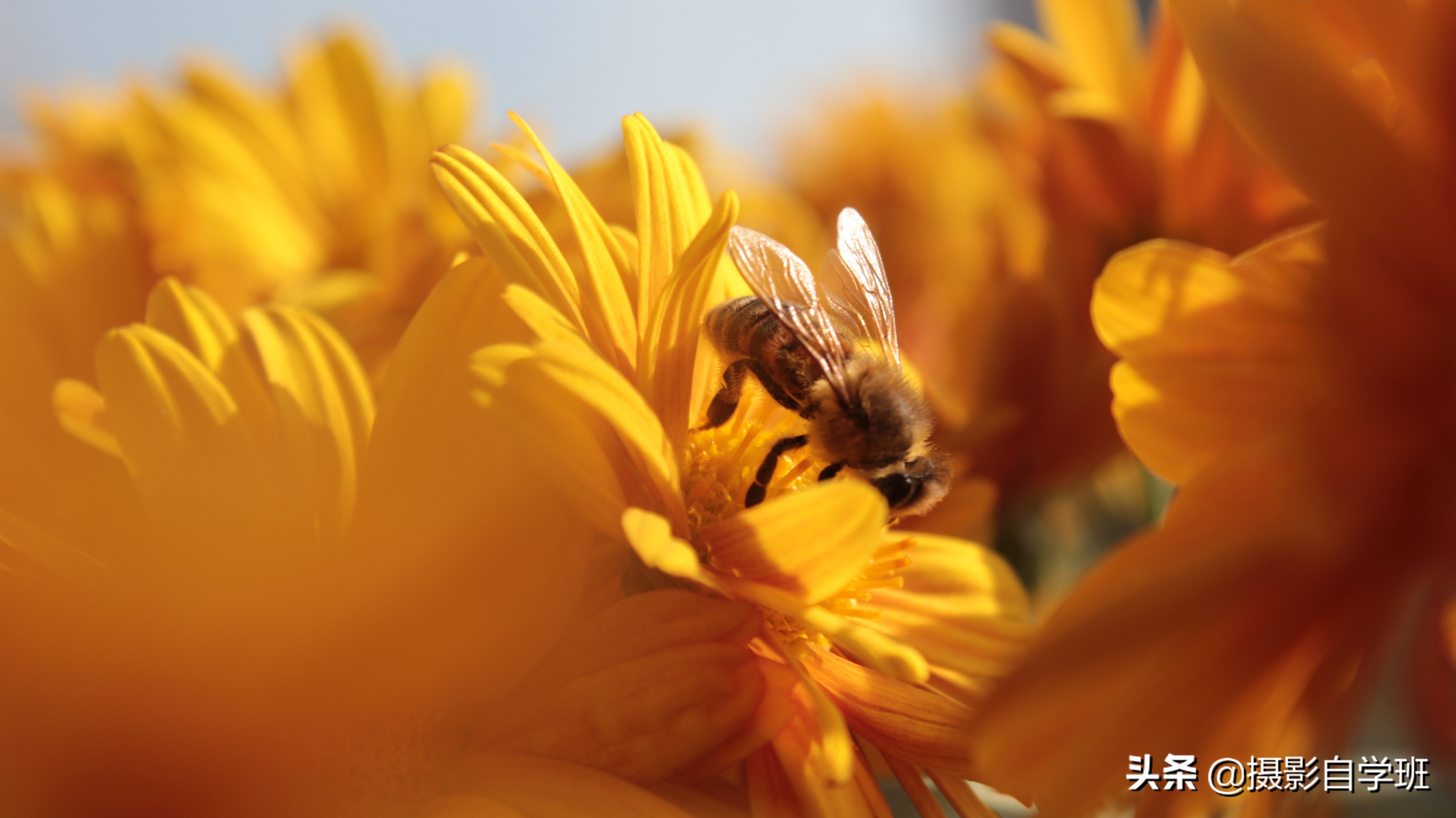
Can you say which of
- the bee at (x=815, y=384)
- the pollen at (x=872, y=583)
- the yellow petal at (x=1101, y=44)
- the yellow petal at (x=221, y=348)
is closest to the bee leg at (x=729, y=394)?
the bee at (x=815, y=384)

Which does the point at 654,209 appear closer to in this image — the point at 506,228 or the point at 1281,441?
the point at 506,228

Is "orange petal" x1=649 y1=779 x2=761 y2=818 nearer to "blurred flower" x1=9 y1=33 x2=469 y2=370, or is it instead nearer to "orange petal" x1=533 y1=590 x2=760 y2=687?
"orange petal" x1=533 y1=590 x2=760 y2=687

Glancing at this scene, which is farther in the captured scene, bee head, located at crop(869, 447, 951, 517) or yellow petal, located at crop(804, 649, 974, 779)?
bee head, located at crop(869, 447, 951, 517)

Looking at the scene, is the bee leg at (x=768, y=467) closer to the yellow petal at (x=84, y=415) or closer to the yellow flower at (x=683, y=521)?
the yellow flower at (x=683, y=521)

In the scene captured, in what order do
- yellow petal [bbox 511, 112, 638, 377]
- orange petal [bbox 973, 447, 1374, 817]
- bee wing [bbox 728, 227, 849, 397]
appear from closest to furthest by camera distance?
orange petal [bbox 973, 447, 1374, 817], yellow petal [bbox 511, 112, 638, 377], bee wing [bbox 728, 227, 849, 397]

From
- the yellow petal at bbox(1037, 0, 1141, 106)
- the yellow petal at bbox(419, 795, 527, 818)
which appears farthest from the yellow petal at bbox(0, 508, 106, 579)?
the yellow petal at bbox(1037, 0, 1141, 106)

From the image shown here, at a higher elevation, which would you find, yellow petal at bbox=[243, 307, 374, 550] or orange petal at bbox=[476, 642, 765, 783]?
yellow petal at bbox=[243, 307, 374, 550]

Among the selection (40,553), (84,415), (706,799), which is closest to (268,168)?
(84,415)
